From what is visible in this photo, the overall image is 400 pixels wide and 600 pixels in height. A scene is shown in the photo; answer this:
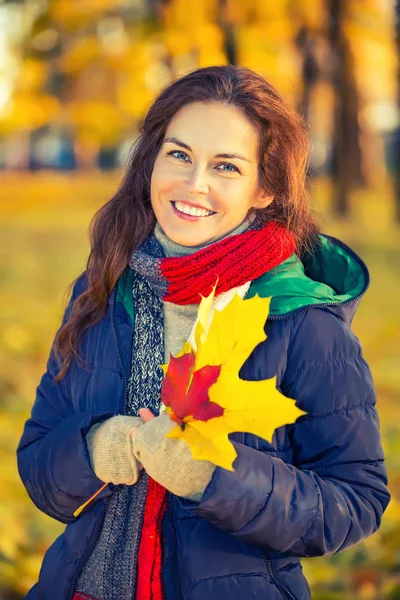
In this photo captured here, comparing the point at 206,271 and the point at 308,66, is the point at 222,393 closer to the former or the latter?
the point at 206,271

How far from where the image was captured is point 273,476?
166 centimetres

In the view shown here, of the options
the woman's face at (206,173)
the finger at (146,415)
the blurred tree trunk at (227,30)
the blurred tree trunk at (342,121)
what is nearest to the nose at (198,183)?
the woman's face at (206,173)

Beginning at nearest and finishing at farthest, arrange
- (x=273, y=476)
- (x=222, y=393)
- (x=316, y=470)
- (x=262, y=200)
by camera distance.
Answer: (x=222, y=393) < (x=273, y=476) < (x=316, y=470) < (x=262, y=200)

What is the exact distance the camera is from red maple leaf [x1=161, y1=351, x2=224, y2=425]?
1526mm

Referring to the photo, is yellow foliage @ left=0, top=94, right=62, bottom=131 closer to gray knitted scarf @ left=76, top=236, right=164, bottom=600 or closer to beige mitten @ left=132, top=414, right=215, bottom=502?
gray knitted scarf @ left=76, top=236, right=164, bottom=600

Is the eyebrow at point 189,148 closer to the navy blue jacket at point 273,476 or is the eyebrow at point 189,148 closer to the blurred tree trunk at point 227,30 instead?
the navy blue jacket at point 273,476

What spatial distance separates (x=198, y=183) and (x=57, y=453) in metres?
0.70

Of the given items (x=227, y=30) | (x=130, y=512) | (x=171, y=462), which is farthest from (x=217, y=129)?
(x=227, y=30)

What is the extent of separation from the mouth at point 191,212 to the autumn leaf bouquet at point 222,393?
0.38m

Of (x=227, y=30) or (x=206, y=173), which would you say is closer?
(x=206, y=173)

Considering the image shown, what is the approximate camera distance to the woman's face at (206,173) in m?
1.88

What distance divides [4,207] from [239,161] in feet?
34.7

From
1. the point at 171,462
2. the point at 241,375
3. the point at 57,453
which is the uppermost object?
the point at 241,375

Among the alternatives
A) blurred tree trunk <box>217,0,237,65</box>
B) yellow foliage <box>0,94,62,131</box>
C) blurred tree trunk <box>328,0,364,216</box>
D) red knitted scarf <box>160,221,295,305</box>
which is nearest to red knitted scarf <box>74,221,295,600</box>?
red knitted scarf <box>160,221,295,305</box>
